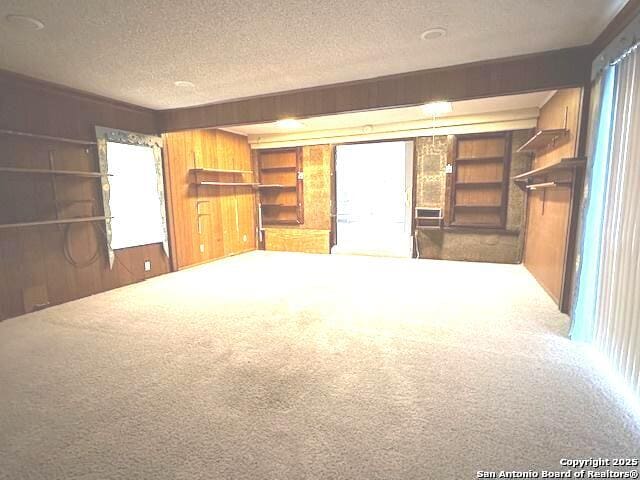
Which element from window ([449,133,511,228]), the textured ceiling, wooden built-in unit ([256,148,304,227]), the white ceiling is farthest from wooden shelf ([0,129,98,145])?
window ([449,133,511,228])

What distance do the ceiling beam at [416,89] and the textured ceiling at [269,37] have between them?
0.47 feet

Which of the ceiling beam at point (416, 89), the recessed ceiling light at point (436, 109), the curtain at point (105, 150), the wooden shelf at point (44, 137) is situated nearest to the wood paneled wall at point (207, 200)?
the curtain at point (105, 150)

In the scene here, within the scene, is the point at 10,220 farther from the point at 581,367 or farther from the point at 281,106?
the point at 581,367

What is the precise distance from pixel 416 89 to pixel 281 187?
4.17m

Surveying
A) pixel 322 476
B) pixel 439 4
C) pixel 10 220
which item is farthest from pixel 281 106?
pixel 322 476

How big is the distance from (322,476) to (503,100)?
4.96m

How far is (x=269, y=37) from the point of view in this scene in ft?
8.03

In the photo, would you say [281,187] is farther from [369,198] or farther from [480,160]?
[480,160]

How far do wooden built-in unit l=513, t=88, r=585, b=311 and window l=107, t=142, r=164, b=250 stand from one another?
4.95m

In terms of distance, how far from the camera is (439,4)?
206 centimetres

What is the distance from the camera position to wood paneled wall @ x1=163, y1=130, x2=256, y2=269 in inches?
203

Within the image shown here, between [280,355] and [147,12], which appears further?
[280,355]

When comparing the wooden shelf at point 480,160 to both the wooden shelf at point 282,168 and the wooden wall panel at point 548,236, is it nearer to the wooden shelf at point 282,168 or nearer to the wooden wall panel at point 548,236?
the wooden wall panel at point 548,236

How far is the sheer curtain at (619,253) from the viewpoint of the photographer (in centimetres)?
196
